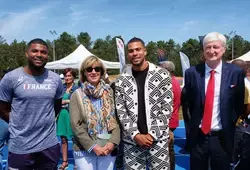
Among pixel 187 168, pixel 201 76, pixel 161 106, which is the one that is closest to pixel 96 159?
pixel 161 106

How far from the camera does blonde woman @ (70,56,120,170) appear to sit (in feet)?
10.1

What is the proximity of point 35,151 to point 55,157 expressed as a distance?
0.25 metres

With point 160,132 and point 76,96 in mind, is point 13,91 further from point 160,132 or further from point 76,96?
point 160,132

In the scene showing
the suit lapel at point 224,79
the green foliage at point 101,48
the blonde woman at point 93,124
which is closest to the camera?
the suit lapel at point 224,79

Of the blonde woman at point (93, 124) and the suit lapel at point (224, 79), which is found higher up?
the suit lapel at point (224, 79)

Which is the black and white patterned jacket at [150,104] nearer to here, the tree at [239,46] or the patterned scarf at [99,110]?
the patterned scarf at [99,110]

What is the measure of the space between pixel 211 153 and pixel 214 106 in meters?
0.49

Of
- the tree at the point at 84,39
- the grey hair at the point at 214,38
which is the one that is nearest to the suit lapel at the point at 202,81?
the grey hair at the point at 214,38

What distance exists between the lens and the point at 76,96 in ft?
10.4

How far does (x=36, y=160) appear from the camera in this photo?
3.09 meters

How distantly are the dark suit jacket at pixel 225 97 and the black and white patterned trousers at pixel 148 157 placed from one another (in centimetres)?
35

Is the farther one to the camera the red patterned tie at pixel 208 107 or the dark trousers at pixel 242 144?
the dark trousers at pixel 242 144

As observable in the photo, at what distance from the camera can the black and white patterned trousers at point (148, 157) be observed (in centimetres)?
309

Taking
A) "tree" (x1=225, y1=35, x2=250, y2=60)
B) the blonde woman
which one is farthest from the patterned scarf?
"tree" (x1=225, y1=35, x2=250, y2=60)
